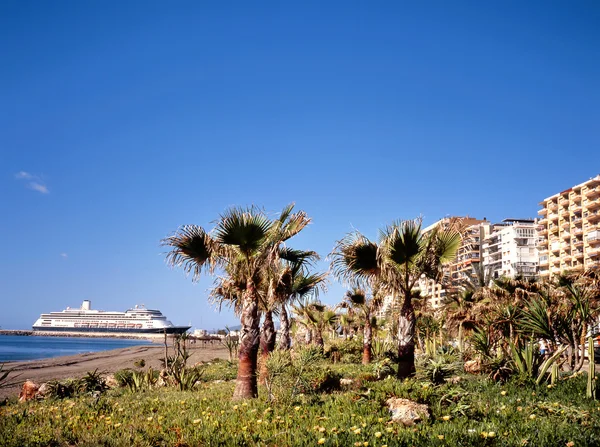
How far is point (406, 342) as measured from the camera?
1303cm

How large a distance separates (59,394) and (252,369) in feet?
19.1

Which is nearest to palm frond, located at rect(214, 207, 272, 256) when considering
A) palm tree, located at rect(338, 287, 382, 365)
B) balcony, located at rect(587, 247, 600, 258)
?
palm tree, located at rect(338, 287, 382, 365)

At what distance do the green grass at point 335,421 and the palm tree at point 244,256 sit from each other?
1196 millimetres

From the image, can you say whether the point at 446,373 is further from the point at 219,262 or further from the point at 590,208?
the point at 590,208

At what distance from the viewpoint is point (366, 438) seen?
6.49 metres

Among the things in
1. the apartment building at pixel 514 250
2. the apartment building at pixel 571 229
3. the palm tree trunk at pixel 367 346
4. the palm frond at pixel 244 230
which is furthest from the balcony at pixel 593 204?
the palm frond at pixel 244 230

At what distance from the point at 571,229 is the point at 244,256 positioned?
89213 millimetres

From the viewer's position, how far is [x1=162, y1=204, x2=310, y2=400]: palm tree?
11758 mm

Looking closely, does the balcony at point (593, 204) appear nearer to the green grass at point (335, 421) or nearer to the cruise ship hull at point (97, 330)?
the green grass at point (335, 421)

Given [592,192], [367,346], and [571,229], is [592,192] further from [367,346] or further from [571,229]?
[367,346]

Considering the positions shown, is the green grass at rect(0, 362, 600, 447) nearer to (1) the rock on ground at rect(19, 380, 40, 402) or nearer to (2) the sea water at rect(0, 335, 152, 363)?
(1) the rock on ground at rect(19, 380, 40, 402)

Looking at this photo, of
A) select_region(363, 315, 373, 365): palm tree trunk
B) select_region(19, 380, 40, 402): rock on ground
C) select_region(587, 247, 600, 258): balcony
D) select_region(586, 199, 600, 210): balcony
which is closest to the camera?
select_region(19, 380, 40, 402): rock on ground

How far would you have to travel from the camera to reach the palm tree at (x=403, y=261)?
13.2 meters

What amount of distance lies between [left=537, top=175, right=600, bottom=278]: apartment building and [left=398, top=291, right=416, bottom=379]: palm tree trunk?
242 ft
